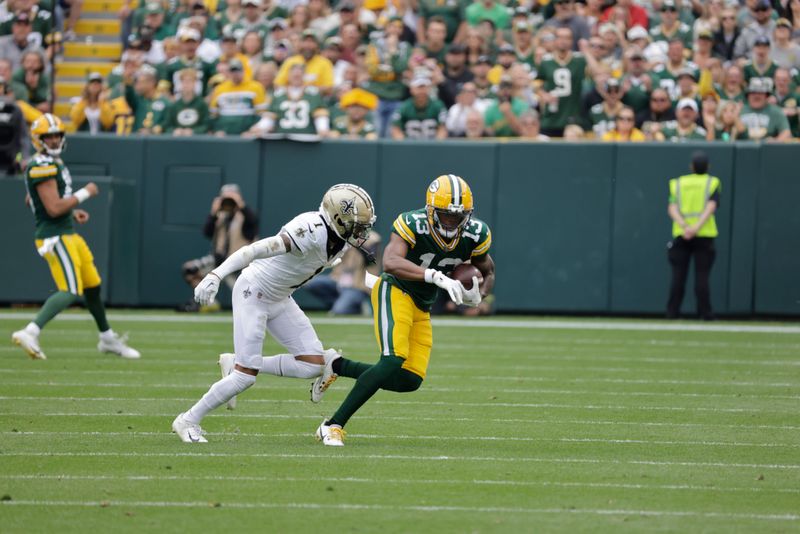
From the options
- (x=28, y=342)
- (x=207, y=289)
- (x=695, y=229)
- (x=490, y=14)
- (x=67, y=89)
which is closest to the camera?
(x=207, y=289)

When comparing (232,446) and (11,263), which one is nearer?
(232,446)

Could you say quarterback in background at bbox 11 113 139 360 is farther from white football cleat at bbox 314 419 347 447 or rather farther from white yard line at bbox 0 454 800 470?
white football cleat at bbox 314 419 347 447

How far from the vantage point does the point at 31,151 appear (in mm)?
17234

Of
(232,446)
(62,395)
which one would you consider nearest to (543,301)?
(62,395)

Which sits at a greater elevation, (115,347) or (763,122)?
(763,122)

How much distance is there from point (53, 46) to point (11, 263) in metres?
3.09

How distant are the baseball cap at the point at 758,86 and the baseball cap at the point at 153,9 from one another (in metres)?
8.52

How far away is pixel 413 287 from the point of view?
794cm

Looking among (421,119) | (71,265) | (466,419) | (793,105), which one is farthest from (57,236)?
(793,105)

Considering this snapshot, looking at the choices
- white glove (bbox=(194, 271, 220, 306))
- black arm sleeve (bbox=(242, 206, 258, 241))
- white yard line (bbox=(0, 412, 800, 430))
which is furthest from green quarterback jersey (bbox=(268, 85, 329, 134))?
white glove (bbox=(194, 271, 220, 306))

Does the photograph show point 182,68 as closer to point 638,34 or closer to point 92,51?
point 92,51

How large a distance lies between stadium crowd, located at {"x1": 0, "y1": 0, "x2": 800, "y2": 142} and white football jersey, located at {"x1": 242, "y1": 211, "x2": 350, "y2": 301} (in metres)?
9.08

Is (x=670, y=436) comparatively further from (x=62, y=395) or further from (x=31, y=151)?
(x=31, y=151)

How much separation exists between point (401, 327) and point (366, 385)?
44 cm
